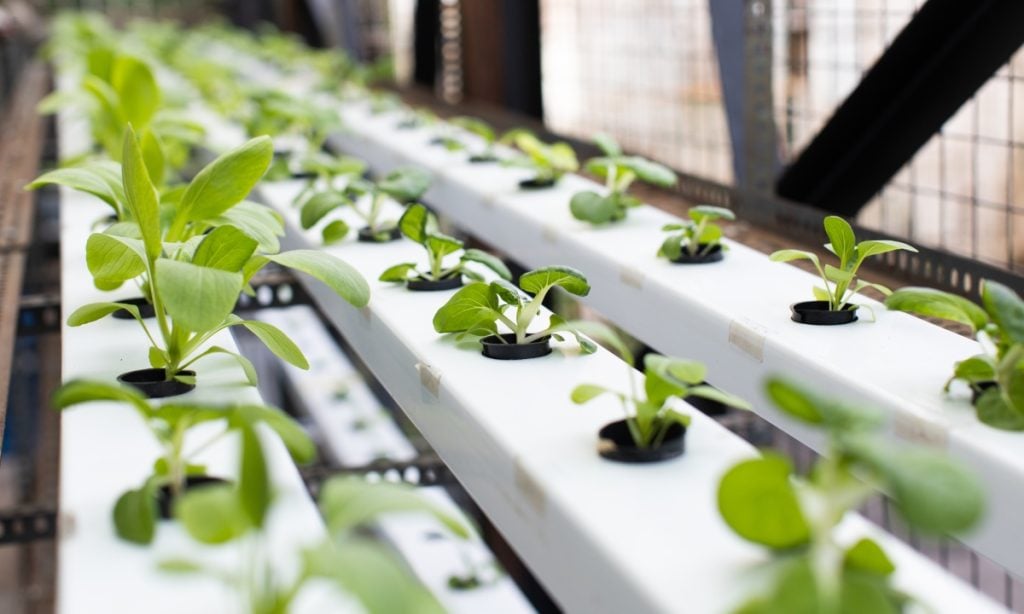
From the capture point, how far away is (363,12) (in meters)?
7.68

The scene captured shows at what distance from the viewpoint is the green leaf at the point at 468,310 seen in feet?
4.38

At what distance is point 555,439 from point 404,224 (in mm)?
657

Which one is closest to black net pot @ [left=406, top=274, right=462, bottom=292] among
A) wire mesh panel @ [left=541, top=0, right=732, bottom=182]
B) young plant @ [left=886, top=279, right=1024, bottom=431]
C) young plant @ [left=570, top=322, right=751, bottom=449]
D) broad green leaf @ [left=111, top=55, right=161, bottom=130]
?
young plant @ [left=570, top=322, right=751, bottom=449]

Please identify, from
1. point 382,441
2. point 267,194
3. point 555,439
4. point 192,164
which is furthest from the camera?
point 192,164

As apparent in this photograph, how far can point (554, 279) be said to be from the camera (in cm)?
132

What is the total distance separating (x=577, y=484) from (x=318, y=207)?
1.03 meters

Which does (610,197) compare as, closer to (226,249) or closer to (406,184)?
(406,184)

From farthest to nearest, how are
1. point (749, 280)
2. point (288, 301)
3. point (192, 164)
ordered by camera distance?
point (192, 164) < point (288, 301) < point (749, 280)

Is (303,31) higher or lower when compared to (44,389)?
higher

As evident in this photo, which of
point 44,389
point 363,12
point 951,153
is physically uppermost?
point 363,12

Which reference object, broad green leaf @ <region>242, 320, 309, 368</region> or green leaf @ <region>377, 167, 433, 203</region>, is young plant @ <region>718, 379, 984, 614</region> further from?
green leaf @ <region>377, 167, 433, 203</region>

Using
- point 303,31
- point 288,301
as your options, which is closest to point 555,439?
point 288,301

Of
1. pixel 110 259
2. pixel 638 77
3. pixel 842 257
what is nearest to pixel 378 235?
pixel 110 259

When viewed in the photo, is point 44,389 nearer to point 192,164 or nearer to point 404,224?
point 192,164
